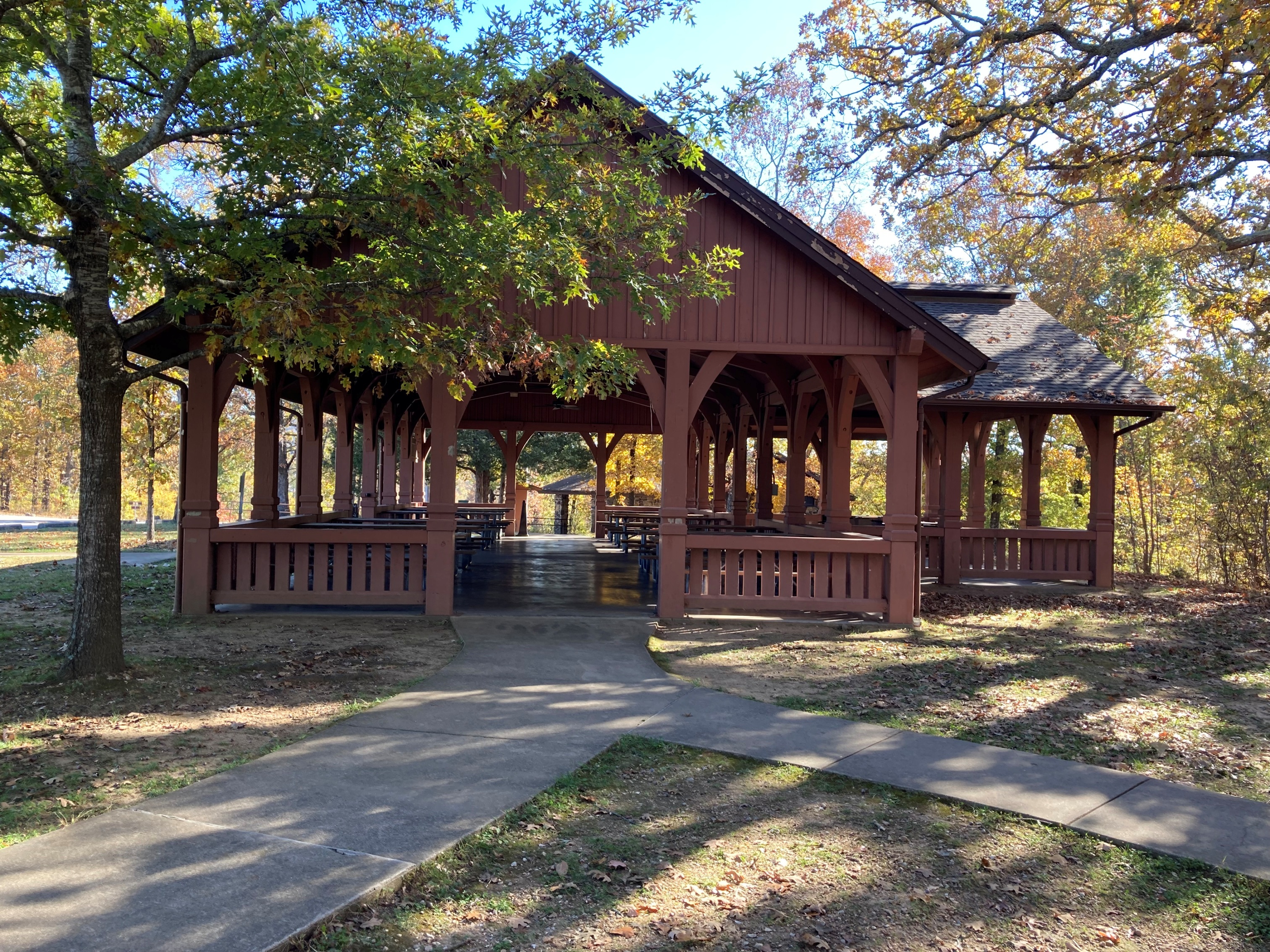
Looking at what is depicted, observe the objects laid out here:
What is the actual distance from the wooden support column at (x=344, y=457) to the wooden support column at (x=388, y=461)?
1520mm

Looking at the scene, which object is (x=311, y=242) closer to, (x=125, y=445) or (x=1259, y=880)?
(x=1259, y=880)

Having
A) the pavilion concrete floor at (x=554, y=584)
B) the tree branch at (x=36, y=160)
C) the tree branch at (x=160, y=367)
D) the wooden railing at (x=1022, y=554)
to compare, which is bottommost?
the pavilion concrete floor at (x=554, y=584)

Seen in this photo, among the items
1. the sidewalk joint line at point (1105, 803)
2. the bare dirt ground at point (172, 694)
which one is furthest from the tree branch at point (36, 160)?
the sidewalk joint line at point (1105, 803)

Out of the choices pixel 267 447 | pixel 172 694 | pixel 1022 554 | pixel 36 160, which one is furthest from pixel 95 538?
pixel 1022 554

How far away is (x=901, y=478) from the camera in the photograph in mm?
10633

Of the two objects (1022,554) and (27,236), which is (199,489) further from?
(1022,554)

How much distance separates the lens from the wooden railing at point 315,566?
10492 mm

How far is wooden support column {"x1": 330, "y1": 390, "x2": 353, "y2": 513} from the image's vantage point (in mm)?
16266

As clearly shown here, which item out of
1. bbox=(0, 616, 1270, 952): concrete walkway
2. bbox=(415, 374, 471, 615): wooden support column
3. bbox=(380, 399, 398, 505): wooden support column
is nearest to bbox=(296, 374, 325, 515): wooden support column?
bbox=(380, 399, 398, 505): wooden support column

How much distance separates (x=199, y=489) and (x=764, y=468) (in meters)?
10.1

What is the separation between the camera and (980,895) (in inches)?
150

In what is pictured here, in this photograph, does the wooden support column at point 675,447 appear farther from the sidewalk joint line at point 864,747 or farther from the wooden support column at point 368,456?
the wooden support column at point 368,456

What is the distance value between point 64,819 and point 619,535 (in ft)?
60.3

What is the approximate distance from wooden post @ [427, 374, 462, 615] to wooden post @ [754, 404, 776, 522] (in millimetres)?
7518
